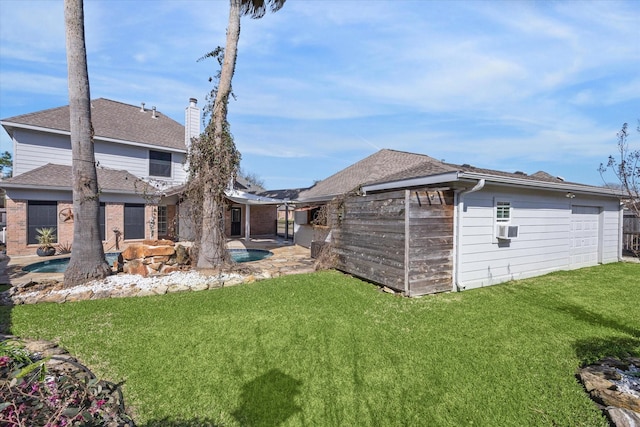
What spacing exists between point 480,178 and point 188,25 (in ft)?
35.7

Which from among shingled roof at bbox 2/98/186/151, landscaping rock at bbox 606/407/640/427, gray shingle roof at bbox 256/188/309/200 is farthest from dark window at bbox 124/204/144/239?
landscaping rock at bbox 606/407/640/427

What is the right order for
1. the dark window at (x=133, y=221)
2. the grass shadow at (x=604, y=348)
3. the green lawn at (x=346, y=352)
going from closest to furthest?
the green lawn at (x=346, y=352) → the grass shadow at (x=604, y=348) → the dark window at (x=133, y=221)

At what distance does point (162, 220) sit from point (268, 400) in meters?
16.8

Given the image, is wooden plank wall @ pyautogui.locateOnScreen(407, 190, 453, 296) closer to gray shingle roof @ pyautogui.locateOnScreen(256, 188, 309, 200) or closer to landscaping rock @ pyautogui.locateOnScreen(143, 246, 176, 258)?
landscaping rock @ pyautogui.locateOnScreen(143, 246, 176, 258)

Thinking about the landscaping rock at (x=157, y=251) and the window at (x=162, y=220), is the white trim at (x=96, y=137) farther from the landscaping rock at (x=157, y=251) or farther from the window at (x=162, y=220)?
the landscaping rock at (x=157, y=251)

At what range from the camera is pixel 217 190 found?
8844 mm

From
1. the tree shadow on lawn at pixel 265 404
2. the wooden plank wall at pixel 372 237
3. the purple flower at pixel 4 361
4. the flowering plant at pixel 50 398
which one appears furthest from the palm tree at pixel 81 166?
the wooden plank wall at pixel 372 237

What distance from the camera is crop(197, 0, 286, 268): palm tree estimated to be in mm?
8789

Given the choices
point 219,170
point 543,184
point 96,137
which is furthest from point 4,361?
point 96,137

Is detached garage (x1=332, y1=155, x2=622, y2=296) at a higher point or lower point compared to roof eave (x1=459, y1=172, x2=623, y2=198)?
lower

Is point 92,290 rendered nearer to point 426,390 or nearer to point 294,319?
point 294,319

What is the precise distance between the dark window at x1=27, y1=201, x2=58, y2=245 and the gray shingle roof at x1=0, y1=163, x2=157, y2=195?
3.15ft

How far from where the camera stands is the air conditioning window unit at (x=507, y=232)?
7.87m

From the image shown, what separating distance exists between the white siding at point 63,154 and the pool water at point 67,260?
462 cm
